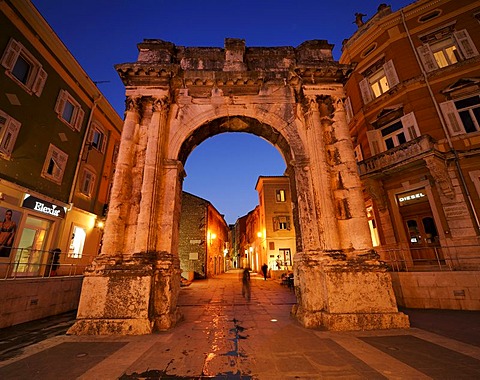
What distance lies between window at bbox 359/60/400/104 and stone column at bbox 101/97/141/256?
13470mm

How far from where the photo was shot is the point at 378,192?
40.5 ft

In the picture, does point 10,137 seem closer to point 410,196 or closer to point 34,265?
point 34,265

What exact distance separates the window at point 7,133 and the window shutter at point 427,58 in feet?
66.3

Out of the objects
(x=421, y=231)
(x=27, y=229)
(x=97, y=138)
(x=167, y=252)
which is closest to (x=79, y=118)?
(x=97, y=138)

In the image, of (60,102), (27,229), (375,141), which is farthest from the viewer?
(375,141)

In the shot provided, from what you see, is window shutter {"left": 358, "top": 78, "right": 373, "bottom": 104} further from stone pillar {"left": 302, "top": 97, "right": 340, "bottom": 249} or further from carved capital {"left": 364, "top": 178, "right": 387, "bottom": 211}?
stone pillar {"left": 302, "top": 97, "right": 340, "bottom": 249}

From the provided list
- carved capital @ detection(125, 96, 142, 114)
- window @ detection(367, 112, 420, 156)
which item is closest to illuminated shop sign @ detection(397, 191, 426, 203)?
window @ detection(367, 112, 420, 156)

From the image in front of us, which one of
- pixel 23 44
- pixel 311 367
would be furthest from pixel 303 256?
pixel 23 44

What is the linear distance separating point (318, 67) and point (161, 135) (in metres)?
5.80

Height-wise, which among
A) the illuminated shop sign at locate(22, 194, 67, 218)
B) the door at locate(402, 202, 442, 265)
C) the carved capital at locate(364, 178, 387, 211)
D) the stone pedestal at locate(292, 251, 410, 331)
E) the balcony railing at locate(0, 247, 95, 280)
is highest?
the carved capital at locate(364, 178, 387, 211)

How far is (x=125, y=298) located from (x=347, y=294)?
5511mm

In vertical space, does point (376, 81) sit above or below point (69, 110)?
above

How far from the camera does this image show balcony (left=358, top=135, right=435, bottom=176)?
10055 millimetres

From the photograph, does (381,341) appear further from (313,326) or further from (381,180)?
(381,180)
